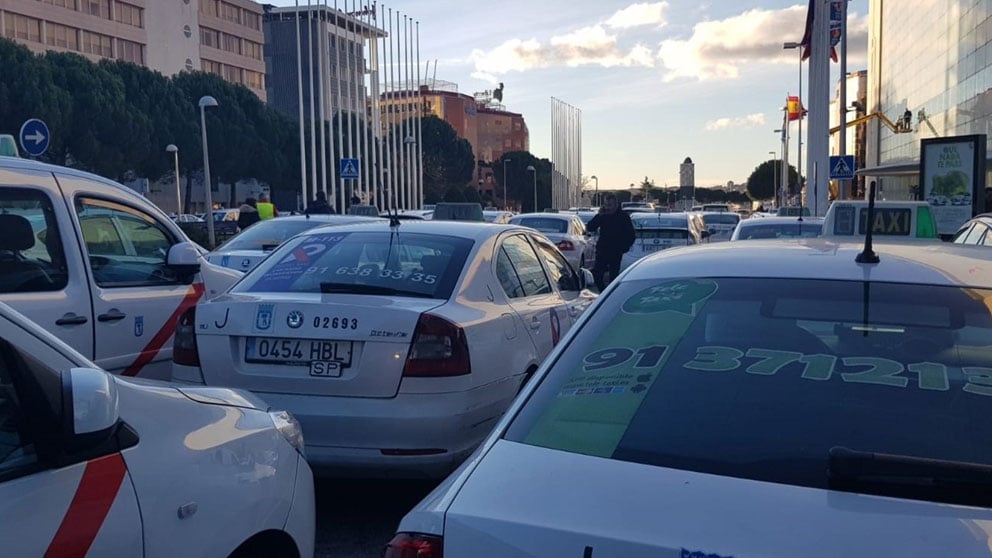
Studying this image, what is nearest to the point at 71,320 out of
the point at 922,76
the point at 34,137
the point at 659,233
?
the point at 34,137

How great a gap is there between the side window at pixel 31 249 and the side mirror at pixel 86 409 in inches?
109

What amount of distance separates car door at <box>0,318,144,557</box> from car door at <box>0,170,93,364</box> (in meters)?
2.71

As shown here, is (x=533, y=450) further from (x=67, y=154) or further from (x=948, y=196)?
(x=67, y=154)

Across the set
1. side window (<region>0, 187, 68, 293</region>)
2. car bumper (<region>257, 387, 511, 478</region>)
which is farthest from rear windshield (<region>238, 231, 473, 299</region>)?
side window (<region>0, 187, 68, 293</region>)

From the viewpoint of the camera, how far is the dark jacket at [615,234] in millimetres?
13633

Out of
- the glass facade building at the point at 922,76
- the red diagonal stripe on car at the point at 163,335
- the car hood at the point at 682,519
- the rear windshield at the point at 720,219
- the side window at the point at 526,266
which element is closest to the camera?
the car hood at the point at 682,519

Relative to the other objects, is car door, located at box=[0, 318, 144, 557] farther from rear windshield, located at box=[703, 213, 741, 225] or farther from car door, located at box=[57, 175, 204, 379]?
rear windshield, located at box=[703, 213, 741, 225]

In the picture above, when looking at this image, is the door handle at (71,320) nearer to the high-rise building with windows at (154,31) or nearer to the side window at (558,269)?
the side window at (558,269)

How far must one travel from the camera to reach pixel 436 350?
4.86 m

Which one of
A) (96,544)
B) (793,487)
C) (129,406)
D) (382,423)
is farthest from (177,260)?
(793,487)

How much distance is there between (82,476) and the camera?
2.31 m

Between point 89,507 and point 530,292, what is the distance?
425cm

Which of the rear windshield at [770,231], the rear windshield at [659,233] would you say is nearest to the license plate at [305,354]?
the rear windshield at [770,231]

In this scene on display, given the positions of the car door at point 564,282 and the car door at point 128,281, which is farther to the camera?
the car door at point 564,282
